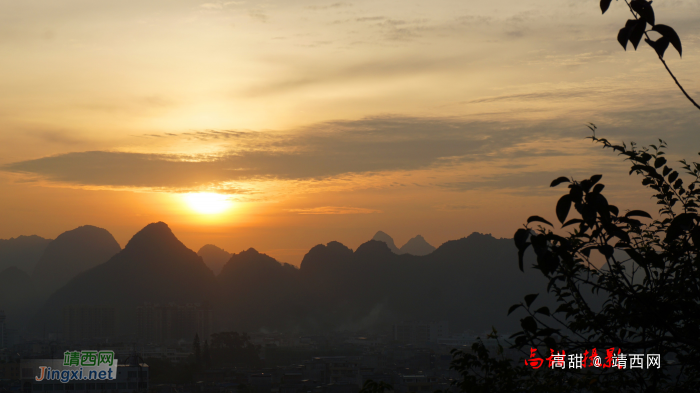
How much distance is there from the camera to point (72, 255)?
142125mm

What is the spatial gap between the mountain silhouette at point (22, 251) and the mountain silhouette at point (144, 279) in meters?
73.8

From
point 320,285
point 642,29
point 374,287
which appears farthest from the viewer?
point 374,287

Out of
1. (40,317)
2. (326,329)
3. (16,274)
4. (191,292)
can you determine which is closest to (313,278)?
(326,329)

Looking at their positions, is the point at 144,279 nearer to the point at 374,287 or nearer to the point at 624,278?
the point at 374,287

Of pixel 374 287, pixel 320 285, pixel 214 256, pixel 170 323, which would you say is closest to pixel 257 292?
pixel 320 285

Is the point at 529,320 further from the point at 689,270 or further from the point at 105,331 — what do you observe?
the point at 105,331

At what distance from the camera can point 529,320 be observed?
105 inches

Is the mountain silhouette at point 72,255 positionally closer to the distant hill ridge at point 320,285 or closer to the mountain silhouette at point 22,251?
the mountain silhouette at point 22,251

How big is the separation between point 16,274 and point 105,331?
54753mm

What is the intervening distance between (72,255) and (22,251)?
141ft

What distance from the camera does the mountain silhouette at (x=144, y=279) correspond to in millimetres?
103250

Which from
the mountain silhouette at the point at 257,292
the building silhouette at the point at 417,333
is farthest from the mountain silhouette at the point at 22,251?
the building silhouette at the point at 417,333

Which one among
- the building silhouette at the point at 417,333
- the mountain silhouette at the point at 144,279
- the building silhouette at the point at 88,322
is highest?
the mountain silhouette at the point at 144,279

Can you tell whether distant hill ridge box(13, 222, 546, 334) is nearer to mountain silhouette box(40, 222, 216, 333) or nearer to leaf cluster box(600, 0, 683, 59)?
mountain silhouette box(40, 222, 216, 333)
